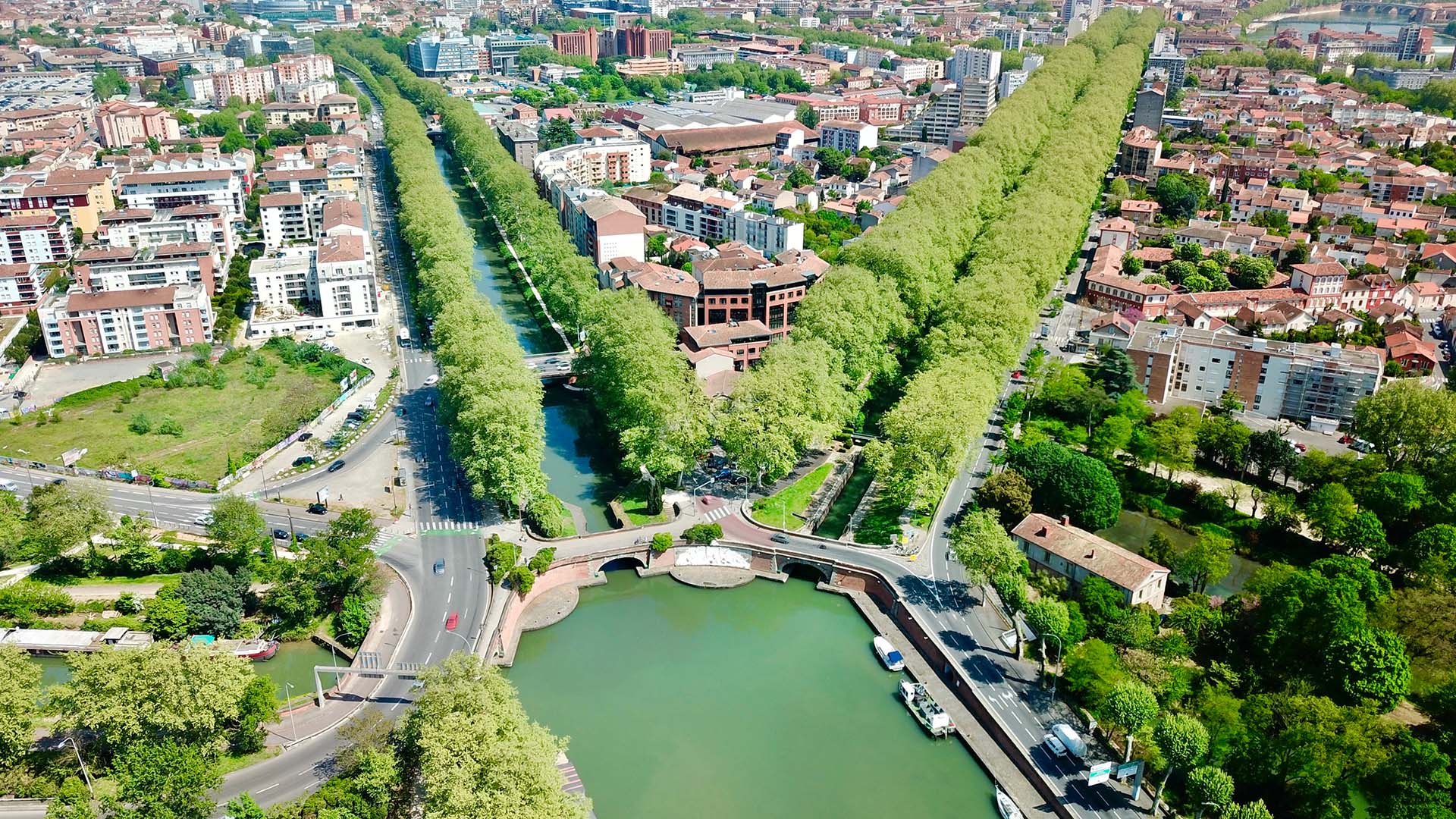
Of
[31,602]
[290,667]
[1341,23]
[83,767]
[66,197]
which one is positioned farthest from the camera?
[1341,23]

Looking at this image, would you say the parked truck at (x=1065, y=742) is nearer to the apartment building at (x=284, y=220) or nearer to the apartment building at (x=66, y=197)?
the apartment building at (x=284, y=220)

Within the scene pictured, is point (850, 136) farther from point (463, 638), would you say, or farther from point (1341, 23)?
point (1341, 23)

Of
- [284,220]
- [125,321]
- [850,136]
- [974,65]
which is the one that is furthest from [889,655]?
[974,65]

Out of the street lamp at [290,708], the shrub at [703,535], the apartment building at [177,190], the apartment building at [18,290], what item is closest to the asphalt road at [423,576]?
the street lamp at [290,708]

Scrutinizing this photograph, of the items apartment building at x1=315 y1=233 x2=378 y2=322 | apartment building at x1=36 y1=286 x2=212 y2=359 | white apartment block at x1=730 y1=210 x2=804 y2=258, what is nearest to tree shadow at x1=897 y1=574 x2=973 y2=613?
white apartment block at x1=730 y1=210 x2=804 y2=258

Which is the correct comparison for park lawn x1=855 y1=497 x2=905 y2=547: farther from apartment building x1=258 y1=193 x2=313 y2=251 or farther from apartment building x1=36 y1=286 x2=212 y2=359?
apartment building x1=258 y1=193 x2=313 y2=251

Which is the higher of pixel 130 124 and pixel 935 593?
pixel 130 124

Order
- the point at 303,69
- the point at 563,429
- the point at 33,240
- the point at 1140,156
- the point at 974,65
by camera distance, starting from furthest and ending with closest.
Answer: the point at 303,69, the point at 974,65, the point at 1140,156, the point at 33,240, the point at 563,429

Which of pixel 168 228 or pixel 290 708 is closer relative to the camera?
pixel 290 708
